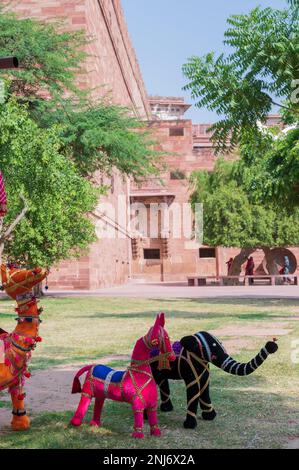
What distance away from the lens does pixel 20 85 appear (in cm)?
2292

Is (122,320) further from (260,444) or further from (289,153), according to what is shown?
(260,444)

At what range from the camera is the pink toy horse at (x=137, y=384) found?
4930 mm

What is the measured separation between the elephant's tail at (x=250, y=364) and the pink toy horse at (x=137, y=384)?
0.51 metres

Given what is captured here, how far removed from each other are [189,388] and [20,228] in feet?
49.3

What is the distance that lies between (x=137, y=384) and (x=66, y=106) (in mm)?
18656

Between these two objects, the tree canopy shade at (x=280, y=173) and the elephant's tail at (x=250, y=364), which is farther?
the tree canopy shade at (x=280, y=173)

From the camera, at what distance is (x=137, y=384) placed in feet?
16.4

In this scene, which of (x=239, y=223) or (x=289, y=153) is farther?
(x=239, y=223)

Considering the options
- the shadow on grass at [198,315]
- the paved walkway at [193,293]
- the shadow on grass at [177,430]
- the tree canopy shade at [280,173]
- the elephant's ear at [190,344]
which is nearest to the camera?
the shadow on grass at [177,430]

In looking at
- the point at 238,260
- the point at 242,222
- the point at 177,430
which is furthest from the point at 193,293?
the point at 177,430

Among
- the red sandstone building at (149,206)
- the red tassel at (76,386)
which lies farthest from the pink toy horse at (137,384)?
the red sandstone building at (149,206)

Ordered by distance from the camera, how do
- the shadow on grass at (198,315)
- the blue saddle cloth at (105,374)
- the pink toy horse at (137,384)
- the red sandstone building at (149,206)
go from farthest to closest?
1. the red sandstone building at (149,206)
2. the shadow on grass at (198,315)
3. the blue saddle cloth at (105,374)
4. the pink toy horse at (137,384)

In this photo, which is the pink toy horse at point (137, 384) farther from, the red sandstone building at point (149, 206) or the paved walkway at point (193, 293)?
the red sandstone building at point (149, 206)
